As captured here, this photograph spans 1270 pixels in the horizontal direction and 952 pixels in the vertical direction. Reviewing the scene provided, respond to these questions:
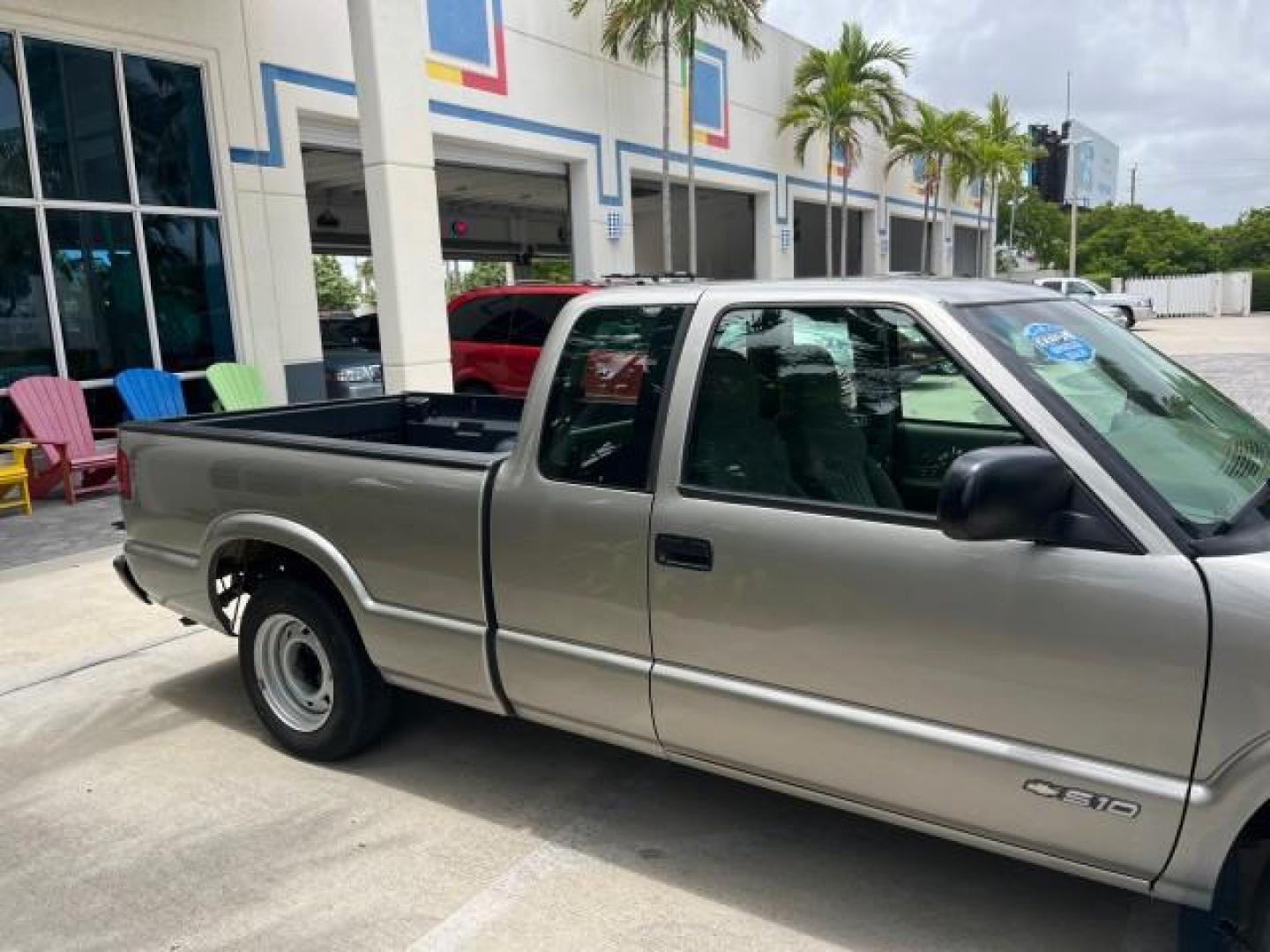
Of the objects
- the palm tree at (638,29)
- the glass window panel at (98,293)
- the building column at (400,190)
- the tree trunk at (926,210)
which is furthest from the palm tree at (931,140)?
the glass window panel at (98,293)

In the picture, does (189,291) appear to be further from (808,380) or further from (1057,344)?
(1057,344)

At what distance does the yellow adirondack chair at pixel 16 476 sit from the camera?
27.8 feet

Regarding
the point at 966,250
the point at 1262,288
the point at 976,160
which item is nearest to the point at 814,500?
the point at 976,160

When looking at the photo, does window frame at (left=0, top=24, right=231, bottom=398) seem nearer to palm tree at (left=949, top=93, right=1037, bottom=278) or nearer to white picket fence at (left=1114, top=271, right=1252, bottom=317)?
palm tree at (left=949, top=93, right=1037, bottom=278)

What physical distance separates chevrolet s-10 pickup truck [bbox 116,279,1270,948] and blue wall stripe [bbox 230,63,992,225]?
8948mm

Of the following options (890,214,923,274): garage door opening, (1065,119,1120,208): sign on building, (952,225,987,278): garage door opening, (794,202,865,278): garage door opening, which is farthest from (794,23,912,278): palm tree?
(1065,119,1120,208): sign on building

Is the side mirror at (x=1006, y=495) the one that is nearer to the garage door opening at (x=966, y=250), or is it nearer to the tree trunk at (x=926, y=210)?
the tree trunk at (x=926, y=210)

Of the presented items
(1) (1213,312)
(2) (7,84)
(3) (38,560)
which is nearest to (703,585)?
(3) (38,560)

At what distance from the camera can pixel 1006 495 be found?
225 cm

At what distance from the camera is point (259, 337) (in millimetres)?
11734

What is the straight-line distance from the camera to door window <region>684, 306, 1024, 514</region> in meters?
2.76

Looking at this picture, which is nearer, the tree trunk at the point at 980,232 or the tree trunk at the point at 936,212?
the tree trunk at the point at 936,212

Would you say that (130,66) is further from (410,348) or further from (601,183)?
(601,183)

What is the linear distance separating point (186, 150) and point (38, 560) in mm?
5794
